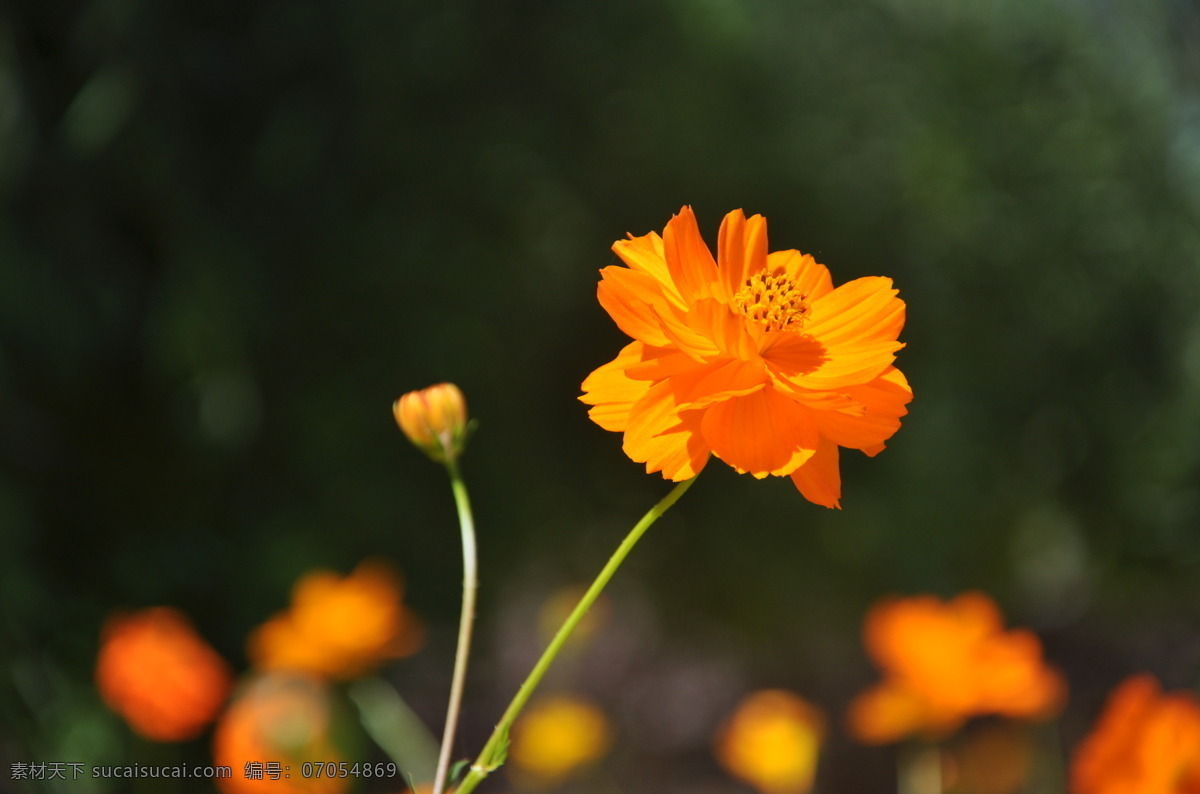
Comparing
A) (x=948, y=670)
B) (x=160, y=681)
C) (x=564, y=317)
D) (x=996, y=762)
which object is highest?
(x=564, y=317)

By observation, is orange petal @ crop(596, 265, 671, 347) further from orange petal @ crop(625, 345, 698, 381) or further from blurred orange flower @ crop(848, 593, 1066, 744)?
blurred orange flower @ crop(848, 593, 1066, 744)

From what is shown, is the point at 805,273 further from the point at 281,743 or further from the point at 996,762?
the point at 996,762

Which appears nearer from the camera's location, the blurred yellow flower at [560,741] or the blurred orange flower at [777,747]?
the blurred orange flower at [777,747]

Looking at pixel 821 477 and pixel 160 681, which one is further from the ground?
pixel 821 477

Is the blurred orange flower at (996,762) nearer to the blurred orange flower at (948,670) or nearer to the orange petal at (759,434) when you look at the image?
the blurred orange flower at (948,670)

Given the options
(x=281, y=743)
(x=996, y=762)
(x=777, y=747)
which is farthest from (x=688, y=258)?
(x=996, y=762)

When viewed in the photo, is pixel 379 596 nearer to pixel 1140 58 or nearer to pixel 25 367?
pixel 25 367

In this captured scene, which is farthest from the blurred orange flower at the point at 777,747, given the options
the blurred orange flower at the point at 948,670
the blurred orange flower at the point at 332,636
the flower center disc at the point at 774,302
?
the flower center disc at the point at 774,302

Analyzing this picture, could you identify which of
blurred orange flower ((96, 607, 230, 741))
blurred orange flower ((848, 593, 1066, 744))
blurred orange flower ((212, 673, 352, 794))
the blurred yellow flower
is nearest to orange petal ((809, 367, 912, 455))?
blurred orange flower ((212, 673, 352, 794))
